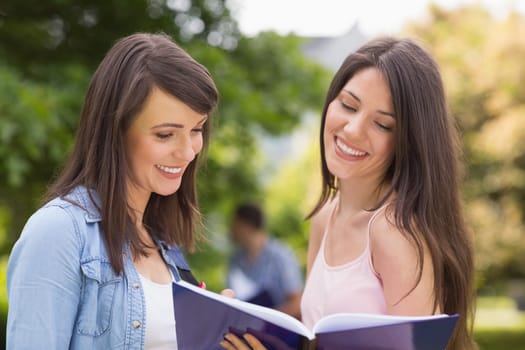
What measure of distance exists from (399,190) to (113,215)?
89 cm

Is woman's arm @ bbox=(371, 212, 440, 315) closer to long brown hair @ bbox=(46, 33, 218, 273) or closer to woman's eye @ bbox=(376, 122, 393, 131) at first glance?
woman's eye @ bbox=(376, 122, 393, 131)

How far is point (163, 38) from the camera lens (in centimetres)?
225

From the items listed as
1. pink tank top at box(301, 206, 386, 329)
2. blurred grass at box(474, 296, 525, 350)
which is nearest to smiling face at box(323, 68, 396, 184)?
pink tank top at box(301, 206, 386, 329)

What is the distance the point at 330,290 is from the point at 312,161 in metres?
15.5

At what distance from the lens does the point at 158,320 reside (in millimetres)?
2109

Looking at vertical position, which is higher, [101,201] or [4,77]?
[4,77]

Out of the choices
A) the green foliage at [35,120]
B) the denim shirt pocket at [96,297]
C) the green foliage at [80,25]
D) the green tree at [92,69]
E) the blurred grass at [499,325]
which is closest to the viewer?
the denim shirt pocket at [96,297]

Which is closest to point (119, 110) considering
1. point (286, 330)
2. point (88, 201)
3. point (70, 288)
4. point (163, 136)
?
point (163, 136)

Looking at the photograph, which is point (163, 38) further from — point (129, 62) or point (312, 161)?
point (312, 161)

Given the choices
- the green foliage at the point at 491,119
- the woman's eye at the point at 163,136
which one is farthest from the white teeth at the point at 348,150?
the green foliage at the point at 491,119

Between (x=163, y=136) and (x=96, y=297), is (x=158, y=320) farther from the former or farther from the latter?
A: (x=163, y=136)

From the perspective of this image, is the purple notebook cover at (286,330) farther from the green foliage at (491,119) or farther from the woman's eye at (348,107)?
the green foliage at (491,119)

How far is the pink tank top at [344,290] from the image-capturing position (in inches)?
94.7

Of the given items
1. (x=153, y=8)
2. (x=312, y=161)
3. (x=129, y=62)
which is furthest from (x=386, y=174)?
(x=312, y=161)
